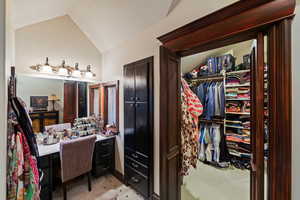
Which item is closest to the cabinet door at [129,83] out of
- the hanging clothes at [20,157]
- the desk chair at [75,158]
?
the desk chair at [75,158]

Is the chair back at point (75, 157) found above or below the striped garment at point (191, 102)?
below

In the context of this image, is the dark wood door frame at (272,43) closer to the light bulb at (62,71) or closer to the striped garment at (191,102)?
the striped garment at (191,102)

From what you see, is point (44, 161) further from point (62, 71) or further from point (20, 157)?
point (62, 71)

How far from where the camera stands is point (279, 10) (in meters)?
0.80

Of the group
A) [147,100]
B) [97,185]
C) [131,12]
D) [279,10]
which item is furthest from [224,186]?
[131,12]

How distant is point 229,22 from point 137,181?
88.5 inches

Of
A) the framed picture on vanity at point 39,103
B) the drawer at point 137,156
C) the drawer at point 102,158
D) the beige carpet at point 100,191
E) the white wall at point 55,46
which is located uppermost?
the white wall at point 55,46

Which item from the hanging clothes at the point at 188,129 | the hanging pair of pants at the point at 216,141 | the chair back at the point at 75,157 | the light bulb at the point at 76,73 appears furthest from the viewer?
the hanging pair of pants at the point at 216,141

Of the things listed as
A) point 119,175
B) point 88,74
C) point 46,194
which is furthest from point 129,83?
point 46,194

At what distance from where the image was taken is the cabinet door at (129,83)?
2064mm

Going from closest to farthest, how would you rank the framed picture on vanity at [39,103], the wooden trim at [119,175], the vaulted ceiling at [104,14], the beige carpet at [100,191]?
the vaulted ceiling at [104,14] < the beige carpet at [100,191] < the framed picture on vanity at [39,103] < the wooden trim at [119,175]

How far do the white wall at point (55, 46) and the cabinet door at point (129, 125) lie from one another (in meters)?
1.29

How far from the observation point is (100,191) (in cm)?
208

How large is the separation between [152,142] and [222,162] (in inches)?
73.4
